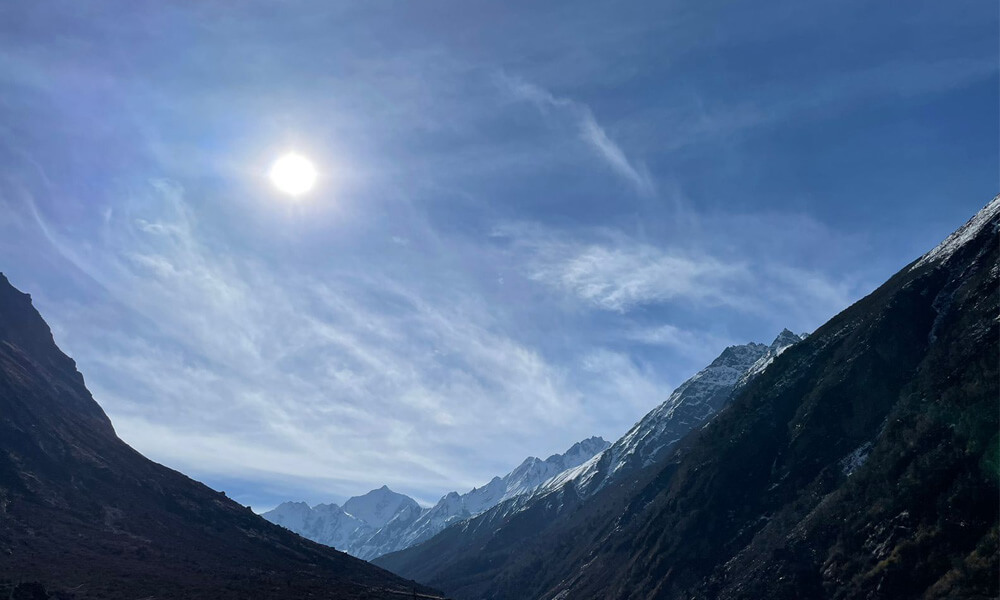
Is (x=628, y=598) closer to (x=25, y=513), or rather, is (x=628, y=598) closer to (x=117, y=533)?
(x=117, y=533)

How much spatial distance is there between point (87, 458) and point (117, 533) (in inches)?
1564

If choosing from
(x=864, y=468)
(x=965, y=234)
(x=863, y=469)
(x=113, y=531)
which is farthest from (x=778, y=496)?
(x=113, y=531)

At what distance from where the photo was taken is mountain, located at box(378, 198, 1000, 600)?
81.1m

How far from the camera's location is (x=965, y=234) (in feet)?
417

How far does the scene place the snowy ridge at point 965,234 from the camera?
4756 inches

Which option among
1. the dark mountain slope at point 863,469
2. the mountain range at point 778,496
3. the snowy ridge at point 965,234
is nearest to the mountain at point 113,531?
the mountain range at point 778,496

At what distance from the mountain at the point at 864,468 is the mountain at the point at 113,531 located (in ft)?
260

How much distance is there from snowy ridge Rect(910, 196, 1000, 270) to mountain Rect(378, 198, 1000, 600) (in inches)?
24.1

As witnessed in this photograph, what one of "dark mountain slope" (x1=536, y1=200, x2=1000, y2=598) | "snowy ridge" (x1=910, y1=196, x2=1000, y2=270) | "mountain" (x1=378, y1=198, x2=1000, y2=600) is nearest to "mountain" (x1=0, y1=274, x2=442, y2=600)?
"dark mountain slope" (x1=536, y1=200, x2=1000, y2=598)

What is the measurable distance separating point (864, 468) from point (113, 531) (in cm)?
16455

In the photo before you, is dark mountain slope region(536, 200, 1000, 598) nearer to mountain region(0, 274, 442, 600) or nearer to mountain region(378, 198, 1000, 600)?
mountain region(378, 198, 1000, 600)

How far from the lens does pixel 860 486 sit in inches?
4102

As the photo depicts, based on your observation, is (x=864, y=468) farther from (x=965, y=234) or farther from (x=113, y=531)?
(x=113, y=531)

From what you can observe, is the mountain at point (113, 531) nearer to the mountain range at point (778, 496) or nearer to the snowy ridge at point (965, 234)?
the mountain range at point (778, 496)
